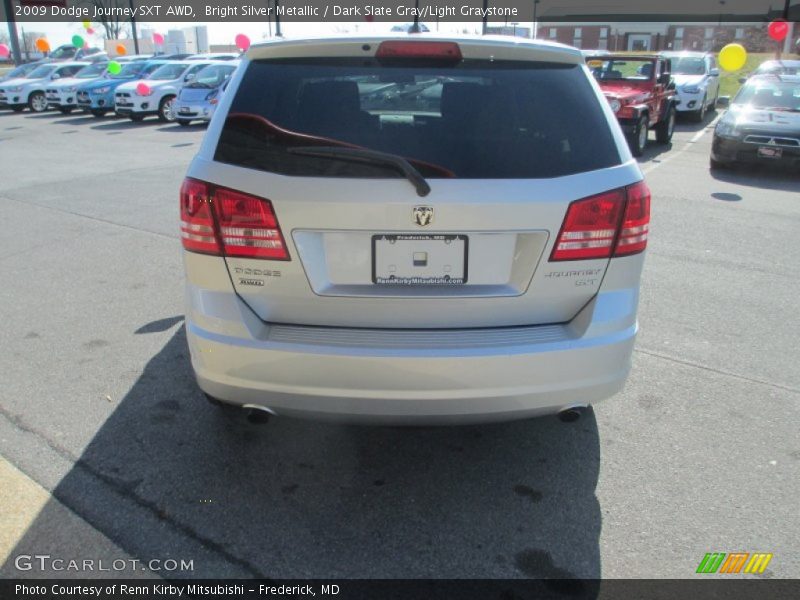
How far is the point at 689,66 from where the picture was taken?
1850 cm

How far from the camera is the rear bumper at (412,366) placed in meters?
2.49

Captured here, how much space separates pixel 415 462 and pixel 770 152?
9.81 meters

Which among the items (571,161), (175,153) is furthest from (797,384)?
(175,153)

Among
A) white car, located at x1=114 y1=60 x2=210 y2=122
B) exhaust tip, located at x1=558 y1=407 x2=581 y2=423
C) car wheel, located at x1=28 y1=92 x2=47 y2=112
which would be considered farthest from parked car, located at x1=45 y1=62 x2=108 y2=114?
exhaust tip, located at x1=558 y1=407 x2=581 y2=423

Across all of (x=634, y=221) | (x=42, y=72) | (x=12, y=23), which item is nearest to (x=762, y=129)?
(x=634, y=221)

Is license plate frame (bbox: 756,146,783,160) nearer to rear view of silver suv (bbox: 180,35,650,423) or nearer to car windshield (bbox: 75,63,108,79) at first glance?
rear view of silver suv (bbox: 180,35,650,423)

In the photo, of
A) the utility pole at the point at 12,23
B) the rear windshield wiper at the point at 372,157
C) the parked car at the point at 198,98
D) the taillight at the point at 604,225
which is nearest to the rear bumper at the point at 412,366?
the taillight at the point at 604,225

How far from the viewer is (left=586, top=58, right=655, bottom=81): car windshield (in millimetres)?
13641

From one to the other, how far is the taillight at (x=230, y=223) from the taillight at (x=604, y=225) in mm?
1063

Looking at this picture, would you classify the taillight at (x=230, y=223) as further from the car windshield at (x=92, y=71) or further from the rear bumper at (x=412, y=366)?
the car windshield at (x=92, y=71)

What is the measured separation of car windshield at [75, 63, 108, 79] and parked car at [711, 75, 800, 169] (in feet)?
73.4

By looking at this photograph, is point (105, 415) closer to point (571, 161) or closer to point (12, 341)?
point (12, 341)

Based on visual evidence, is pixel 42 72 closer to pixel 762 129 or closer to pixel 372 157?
pixel 762 129

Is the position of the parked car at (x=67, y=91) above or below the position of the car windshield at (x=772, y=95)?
below
